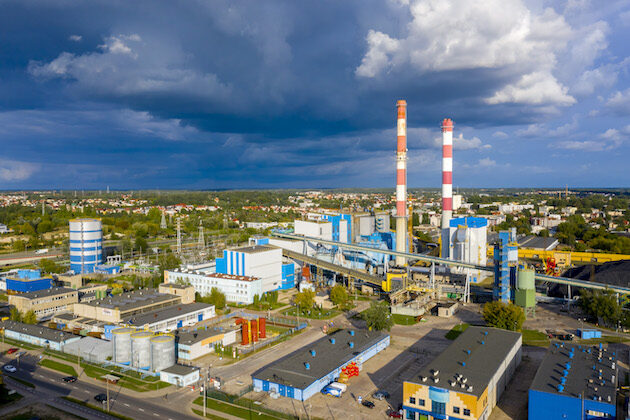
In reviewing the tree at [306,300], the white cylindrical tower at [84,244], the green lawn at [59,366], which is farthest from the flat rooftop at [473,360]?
the white cylindrical tower at [84,244]

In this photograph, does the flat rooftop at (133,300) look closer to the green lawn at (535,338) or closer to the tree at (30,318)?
the tree at (30,318)

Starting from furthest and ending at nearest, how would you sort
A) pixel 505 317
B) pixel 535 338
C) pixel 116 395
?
1. pixel 505 317
2. pixel 535 338
3. pixel 116 395

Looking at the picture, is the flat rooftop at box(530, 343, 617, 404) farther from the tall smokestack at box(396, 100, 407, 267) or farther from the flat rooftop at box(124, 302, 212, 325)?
the tall smokestack at box(396, 100, 407, 267)

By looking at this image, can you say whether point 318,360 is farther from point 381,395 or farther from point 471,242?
point 471,242

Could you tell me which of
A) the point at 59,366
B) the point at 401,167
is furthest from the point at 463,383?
the point at 401,167

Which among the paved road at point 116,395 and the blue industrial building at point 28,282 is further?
the blue industrial building at point 28,282

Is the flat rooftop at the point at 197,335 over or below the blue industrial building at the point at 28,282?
below
